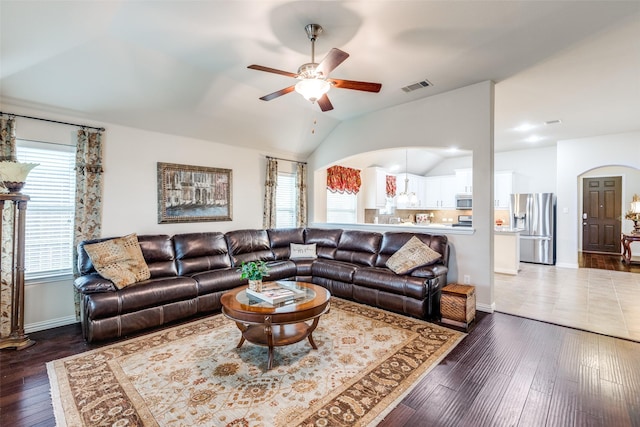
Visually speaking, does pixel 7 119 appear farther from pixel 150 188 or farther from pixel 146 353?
pixel 146 353

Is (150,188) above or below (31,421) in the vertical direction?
above

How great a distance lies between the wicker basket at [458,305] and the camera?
335 cm

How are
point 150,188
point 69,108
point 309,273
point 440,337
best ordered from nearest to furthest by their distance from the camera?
point 440,337
point 69,108
point 150,188
point 309,273

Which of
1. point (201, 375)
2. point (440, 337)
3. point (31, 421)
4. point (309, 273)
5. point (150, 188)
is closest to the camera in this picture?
point (31, 421)

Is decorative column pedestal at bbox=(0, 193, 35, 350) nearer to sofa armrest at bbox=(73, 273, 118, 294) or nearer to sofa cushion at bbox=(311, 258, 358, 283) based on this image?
sofa armrest at bbox=(73, 273, 118, 294)

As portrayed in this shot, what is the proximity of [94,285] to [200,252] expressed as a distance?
4.58ft

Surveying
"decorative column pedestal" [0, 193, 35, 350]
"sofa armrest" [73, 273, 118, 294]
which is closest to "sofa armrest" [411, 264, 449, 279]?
"sofa armrest" [73, 273, 118, 294]

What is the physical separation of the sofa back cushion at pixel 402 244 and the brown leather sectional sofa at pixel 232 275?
0.05 feet

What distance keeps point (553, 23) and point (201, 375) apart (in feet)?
14.6

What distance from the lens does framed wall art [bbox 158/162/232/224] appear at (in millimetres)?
4461

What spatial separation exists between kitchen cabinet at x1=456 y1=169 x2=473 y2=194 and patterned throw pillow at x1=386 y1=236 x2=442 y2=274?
4.61 meters

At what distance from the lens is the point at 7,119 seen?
320 cm

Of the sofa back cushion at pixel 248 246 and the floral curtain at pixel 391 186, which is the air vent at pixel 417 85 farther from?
the floral curtain at pixel 391 186

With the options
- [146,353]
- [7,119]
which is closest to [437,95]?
[146,353]
